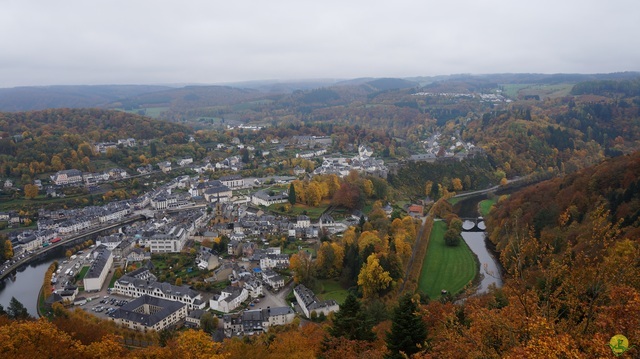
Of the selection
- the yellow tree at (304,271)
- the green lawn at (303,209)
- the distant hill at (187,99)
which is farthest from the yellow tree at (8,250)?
the distant hill at (187,99)

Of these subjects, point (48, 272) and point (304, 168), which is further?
point (304, 168)

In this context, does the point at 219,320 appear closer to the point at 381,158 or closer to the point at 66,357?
the point at 66,357

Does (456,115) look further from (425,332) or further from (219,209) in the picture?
(425,332)

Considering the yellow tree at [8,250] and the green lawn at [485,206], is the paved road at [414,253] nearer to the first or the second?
the green lawn at [485,206]

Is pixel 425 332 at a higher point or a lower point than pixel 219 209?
higher

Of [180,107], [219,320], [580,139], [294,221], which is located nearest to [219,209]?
[294,221]

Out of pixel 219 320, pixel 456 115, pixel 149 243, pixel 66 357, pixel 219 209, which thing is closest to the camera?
pixel 66 357

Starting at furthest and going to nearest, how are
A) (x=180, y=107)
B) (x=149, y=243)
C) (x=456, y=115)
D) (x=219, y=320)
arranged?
(x=180, y=107) → (x=456, y=115) → (x=149, y=243) → (x=219, y=320)
